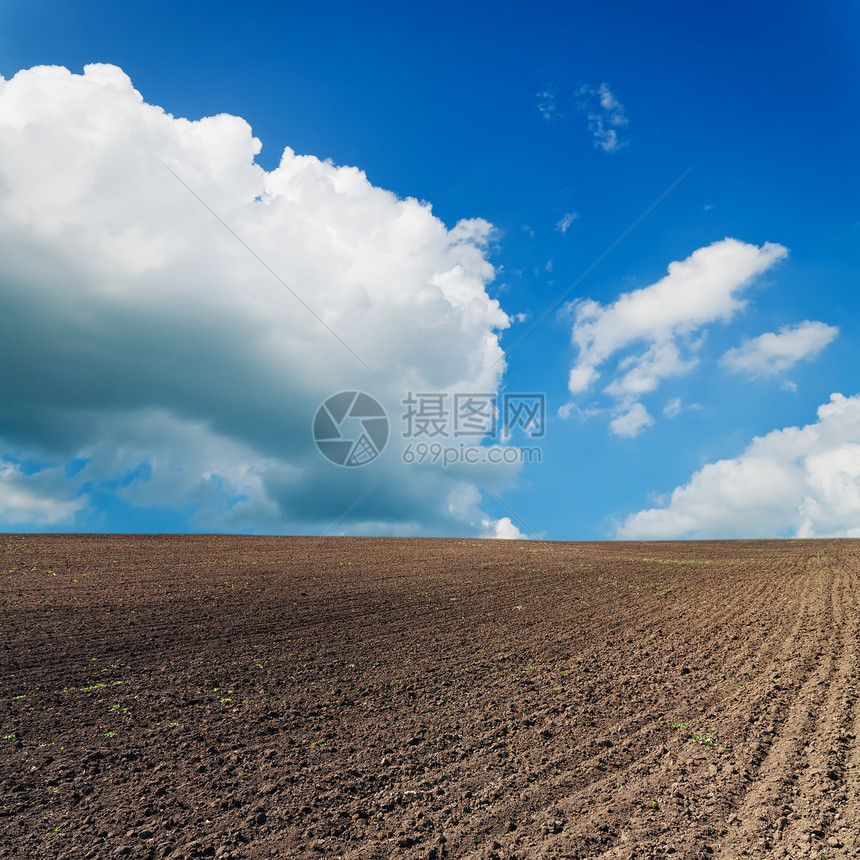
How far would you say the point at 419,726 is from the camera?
8492mm

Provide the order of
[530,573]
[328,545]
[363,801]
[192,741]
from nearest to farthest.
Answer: [363,801] < [192,741] < [530,573] < [328,545]

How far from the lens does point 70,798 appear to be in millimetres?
6637

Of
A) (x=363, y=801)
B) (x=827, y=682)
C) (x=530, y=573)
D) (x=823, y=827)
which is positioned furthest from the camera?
(x=530, y=573)

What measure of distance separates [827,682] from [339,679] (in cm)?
921

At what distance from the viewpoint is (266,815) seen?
20.4 ft

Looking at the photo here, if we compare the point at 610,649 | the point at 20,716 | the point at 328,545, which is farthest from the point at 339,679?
the point at 328,545

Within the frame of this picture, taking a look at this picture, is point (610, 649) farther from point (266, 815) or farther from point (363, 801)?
point (266, 815)

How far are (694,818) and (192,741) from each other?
673cm

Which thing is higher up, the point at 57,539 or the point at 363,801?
the point at 57,539

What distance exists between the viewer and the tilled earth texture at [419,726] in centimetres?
593

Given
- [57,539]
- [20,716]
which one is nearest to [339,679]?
[20,716]

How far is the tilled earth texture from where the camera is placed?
5.93 meters

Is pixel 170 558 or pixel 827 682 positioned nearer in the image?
pixel 827 682

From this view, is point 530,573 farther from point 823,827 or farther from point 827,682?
point 823,827
